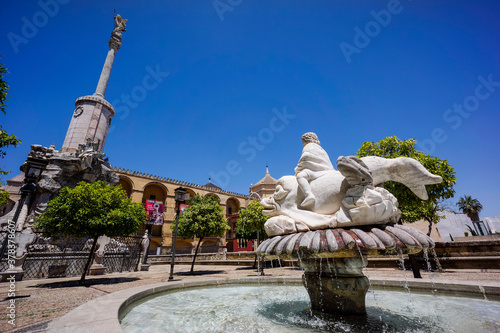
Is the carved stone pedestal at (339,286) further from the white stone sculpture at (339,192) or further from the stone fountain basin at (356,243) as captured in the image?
the white stone sculpture at (339,192)

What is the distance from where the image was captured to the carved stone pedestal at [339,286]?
3119 mm

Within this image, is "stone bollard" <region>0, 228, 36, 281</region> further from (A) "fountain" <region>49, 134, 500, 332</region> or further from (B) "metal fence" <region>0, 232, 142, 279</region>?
(A) "fountain" <region>49, 134, 500, 332</region>

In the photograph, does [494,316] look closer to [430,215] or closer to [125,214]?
[125,214]

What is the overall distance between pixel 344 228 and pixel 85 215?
25.4 feet

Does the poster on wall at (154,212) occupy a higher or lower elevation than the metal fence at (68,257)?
higher

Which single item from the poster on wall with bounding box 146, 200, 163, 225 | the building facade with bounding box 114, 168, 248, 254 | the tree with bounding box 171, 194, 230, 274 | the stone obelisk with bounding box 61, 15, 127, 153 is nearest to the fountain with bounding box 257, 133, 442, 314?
the tree with bounding box 171, 194, 230, 274

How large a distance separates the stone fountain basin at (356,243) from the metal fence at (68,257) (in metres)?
9.10

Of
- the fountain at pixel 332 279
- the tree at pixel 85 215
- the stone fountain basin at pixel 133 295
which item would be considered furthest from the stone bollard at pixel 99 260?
the fountain at pixel 332 279

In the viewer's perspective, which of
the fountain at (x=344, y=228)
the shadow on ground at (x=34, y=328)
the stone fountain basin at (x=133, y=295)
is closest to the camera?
the stone fountain basin at (x=133, y=295)

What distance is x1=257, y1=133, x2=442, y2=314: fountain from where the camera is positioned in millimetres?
2805

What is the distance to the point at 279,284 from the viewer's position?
6348mm

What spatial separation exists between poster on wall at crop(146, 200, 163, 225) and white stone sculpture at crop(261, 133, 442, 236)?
33467 millimetres

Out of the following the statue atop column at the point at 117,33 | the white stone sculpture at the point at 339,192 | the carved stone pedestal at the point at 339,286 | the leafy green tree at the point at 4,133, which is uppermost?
the statue atop column at the point at 117,33

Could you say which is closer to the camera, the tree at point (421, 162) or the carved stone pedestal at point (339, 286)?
the carved stone pedestal at point (339, 286)
